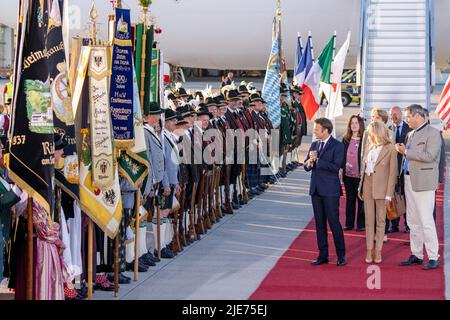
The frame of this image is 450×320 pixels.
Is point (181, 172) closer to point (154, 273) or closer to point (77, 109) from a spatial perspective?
point (154, 273)

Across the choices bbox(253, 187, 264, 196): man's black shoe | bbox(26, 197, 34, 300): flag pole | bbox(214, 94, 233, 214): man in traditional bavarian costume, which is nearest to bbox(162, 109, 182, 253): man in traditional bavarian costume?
bbox(214, 94, 233, 214): man in traditional bavarian costume

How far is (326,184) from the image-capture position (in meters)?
11.0

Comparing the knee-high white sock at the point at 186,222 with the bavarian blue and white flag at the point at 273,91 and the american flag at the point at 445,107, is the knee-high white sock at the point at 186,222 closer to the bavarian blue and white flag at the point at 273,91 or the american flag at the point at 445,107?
the bavarian blue and white flag at the point at 273,91

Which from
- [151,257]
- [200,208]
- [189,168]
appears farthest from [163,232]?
[200,208]

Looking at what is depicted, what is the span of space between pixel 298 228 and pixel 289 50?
17.2 meters

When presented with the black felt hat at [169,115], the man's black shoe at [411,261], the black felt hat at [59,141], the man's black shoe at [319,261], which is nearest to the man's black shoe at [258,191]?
the black felt hat at [169,115]

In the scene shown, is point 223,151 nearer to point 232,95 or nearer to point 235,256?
point 232,95

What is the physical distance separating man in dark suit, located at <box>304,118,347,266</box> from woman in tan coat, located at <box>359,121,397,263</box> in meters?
0.39

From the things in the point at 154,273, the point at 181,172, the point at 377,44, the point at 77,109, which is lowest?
the point at 154,273

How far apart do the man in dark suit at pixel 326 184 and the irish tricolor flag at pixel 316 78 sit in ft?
35.1

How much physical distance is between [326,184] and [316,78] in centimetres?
1115

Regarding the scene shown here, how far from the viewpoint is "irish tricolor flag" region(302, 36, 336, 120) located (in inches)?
862

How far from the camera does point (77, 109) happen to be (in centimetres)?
904

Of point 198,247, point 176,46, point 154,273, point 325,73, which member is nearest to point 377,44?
point 325,73
